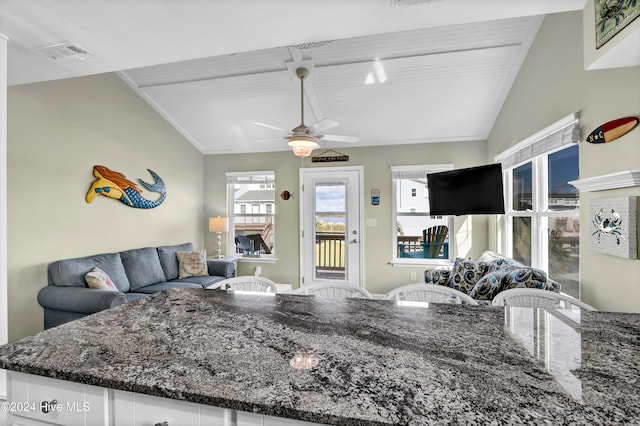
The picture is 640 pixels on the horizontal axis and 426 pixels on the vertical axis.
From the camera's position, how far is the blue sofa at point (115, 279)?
2.63 m

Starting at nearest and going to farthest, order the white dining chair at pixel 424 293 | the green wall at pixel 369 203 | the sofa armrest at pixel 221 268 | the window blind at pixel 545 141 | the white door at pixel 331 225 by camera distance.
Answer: the white dining chair at pixel 424 293
the window blind at pixel 545 141
the sofa armrest at pixel 221 268
the green wall at pixel 369 203
the white door at pixel 331 225

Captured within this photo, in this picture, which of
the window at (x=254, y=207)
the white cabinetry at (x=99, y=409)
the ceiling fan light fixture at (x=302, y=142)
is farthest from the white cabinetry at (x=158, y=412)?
the window at (x=254, y=207)

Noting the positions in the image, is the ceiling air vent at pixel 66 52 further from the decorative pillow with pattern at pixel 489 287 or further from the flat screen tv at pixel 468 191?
the flat screen tv at pixel 468 191

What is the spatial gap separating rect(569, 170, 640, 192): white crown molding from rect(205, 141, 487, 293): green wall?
2.49 meters

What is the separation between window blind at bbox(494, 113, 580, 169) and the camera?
87.3 inches

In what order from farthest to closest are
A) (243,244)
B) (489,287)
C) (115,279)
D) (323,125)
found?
(243,244), (115,279), (323,125), (489,287)

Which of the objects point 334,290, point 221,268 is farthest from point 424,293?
point 221,268

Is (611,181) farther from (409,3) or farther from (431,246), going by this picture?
(431,246)

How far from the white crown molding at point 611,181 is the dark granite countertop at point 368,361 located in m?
0.81

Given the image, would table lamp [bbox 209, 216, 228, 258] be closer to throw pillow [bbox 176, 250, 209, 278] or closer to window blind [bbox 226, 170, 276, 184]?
throw pillow [bbox 176, 250, 209, 278]

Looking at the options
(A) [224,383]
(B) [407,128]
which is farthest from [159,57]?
(B) [407,128]

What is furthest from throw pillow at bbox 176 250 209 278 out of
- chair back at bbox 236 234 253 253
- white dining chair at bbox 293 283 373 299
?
white dining chair at bbox 293 283 373 299

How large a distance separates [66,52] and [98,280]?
76.4 inches

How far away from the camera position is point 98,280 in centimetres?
289
